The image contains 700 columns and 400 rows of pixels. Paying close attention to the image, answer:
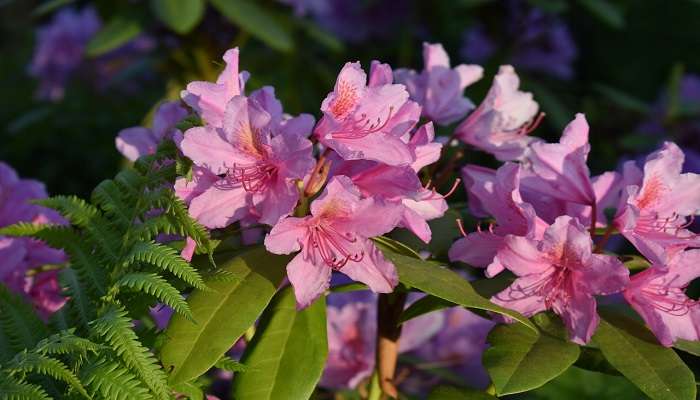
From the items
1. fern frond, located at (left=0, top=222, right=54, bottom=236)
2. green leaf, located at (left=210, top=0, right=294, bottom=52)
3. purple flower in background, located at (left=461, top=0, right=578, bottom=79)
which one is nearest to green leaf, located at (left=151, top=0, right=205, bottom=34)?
green leaf, located at (left=210, top=0, right=294, bottom=52)

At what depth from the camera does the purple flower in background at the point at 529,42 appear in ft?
11.6

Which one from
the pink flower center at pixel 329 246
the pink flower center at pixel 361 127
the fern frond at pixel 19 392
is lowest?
the fern frond at pixel 19 392

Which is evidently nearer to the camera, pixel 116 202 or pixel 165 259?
pixel 165 259

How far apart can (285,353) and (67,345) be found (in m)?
0.21

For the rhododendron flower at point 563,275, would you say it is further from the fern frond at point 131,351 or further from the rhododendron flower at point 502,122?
the fern frond at point 131,351

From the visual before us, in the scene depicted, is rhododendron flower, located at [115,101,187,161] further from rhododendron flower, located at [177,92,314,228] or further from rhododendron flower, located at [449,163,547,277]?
rhododendron flower, located at [449,163,547,277]

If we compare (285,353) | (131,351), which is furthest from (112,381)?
(285,353)

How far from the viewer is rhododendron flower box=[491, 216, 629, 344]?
92 cm

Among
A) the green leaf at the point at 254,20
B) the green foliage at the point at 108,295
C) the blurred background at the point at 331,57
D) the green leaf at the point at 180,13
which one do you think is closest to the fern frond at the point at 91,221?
the green foliage at the point at 108,295

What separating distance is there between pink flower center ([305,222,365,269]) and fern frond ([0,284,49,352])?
311 millimetres

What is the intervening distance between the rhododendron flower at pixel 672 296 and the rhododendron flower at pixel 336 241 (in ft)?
0.90

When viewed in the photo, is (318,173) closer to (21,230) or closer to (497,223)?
(497,223)

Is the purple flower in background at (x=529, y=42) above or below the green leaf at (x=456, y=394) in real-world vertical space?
below

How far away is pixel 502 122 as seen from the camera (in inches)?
46.6
